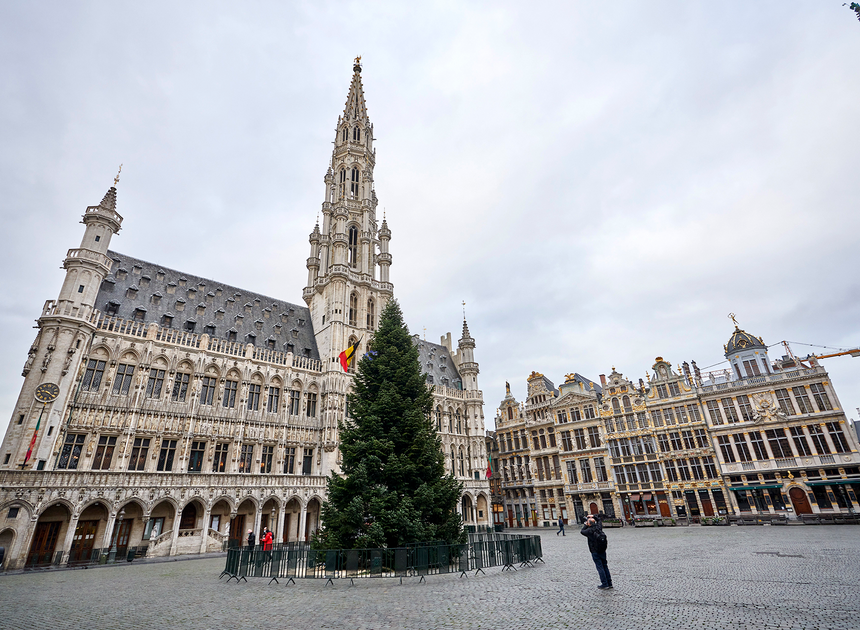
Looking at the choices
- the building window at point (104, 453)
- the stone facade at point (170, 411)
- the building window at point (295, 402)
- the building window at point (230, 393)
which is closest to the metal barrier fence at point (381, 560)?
the stone facade at point (170, 411)

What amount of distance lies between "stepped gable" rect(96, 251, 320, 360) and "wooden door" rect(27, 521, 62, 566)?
586 inches

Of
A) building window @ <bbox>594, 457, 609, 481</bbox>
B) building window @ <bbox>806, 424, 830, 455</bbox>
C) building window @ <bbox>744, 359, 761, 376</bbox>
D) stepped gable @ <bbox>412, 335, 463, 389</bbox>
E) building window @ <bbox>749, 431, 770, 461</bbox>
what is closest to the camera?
building window @ <bbox>806, 424, 830, 455</bbox>

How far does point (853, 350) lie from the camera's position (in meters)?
49.9

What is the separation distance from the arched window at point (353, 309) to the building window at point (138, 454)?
2131 cm

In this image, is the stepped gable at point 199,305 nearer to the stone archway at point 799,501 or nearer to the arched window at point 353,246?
the arched window at point 353,246

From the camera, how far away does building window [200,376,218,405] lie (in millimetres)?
34700

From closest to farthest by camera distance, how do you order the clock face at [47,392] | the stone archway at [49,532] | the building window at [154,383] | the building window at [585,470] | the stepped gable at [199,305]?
the stone archway at [49,532], the clock face at [47,392], the building window at [154,383], the stepped gable at [199,305], the building window at [585,470]

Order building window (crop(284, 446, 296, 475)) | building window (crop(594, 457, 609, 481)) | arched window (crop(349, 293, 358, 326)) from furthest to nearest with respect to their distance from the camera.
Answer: building window (crop(594, 457, 609, 481)) → arched window (crop(349, 293, 358, 326)) → building window (crop(284, 446, 296, 475))

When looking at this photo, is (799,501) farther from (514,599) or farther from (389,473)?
(514,599)

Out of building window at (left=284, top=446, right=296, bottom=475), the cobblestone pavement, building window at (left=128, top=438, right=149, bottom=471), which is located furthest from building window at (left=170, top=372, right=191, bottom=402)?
the cobblestone pavement

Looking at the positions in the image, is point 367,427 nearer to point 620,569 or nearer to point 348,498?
point 348,498

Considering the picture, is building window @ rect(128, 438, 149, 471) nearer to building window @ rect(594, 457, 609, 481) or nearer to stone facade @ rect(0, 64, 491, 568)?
stone facade @ rect(0, 64, 491, 568)

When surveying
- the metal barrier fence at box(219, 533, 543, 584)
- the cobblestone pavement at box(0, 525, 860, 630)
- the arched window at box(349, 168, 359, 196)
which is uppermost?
the arched window at box(349, 168, 359, 196)

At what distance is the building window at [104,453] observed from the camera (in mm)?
28828
